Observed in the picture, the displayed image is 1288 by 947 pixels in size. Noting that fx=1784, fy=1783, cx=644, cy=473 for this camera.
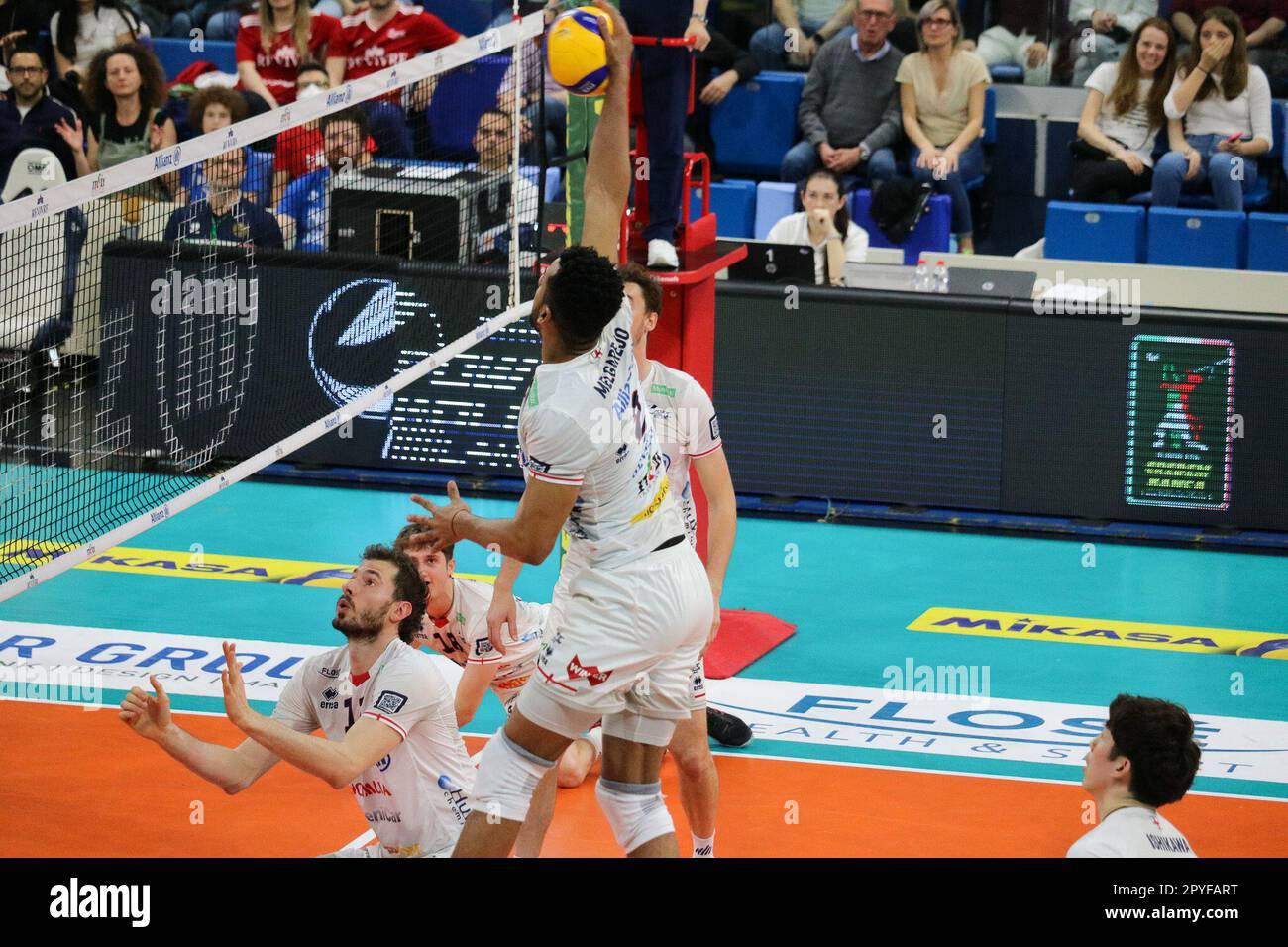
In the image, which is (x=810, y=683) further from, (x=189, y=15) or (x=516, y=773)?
(x=189, y=15)

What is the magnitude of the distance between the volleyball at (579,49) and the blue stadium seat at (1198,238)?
699cm

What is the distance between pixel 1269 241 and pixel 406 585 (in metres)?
8.98

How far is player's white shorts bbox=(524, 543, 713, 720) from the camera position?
536 centimetres

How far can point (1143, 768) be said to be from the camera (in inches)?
201

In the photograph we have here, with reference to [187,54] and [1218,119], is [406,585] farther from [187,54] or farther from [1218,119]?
[187,54]

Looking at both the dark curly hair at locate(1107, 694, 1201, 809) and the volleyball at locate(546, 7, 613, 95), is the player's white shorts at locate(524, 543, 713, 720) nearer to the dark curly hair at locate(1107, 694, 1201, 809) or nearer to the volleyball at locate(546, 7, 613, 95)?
Result: the dark curly hair at locate(1107, 694, 1201, 809)

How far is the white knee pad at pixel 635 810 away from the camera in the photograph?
5.50m

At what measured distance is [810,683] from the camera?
347 inches

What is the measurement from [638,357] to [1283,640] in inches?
178

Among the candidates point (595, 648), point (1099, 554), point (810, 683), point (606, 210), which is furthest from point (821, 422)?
point (595, 648)
